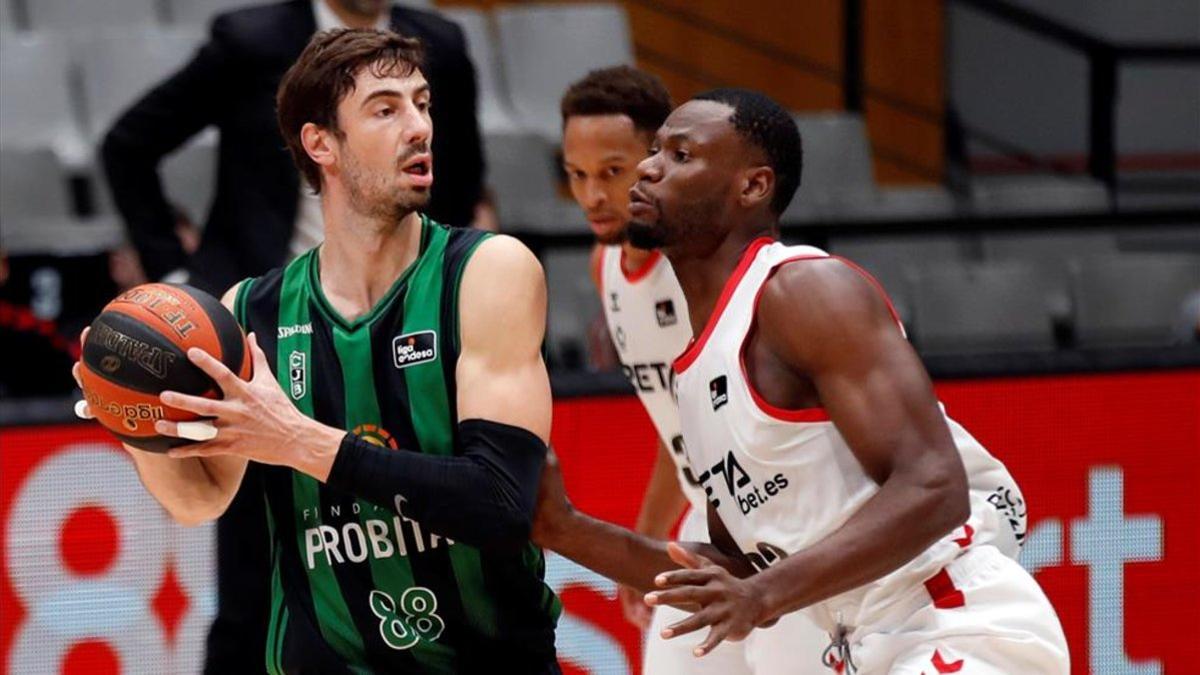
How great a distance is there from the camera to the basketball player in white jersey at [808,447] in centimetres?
321

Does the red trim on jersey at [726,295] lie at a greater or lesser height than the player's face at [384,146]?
lesser

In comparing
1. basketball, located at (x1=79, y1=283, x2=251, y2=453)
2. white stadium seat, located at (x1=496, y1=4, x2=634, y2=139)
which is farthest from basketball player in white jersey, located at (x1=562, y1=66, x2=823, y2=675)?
white stadium seat, located at (x1=496, y1=4, x2=634, y2=139)

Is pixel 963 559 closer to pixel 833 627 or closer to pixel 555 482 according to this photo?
pixel 833 627

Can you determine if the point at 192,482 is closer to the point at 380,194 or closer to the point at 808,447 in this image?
the point at 380,194

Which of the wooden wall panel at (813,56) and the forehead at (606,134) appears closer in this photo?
the forehead at (606,134)

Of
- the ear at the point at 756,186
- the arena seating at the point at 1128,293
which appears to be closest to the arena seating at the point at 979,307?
the arena seating at the point at 1128,293

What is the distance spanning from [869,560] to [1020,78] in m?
8.98

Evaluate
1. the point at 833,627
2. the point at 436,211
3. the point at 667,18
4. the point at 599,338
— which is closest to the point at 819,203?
the point at 599,338

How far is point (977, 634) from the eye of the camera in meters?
3.40

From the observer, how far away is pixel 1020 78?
11703mm

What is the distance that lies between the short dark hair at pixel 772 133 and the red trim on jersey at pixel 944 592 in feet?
2.49

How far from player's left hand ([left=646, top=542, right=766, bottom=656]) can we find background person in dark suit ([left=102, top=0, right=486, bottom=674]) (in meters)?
2.05

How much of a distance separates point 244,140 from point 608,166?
1.00 metres

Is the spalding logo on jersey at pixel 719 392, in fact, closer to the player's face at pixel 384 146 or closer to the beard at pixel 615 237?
the player's face at pixel 384 146
